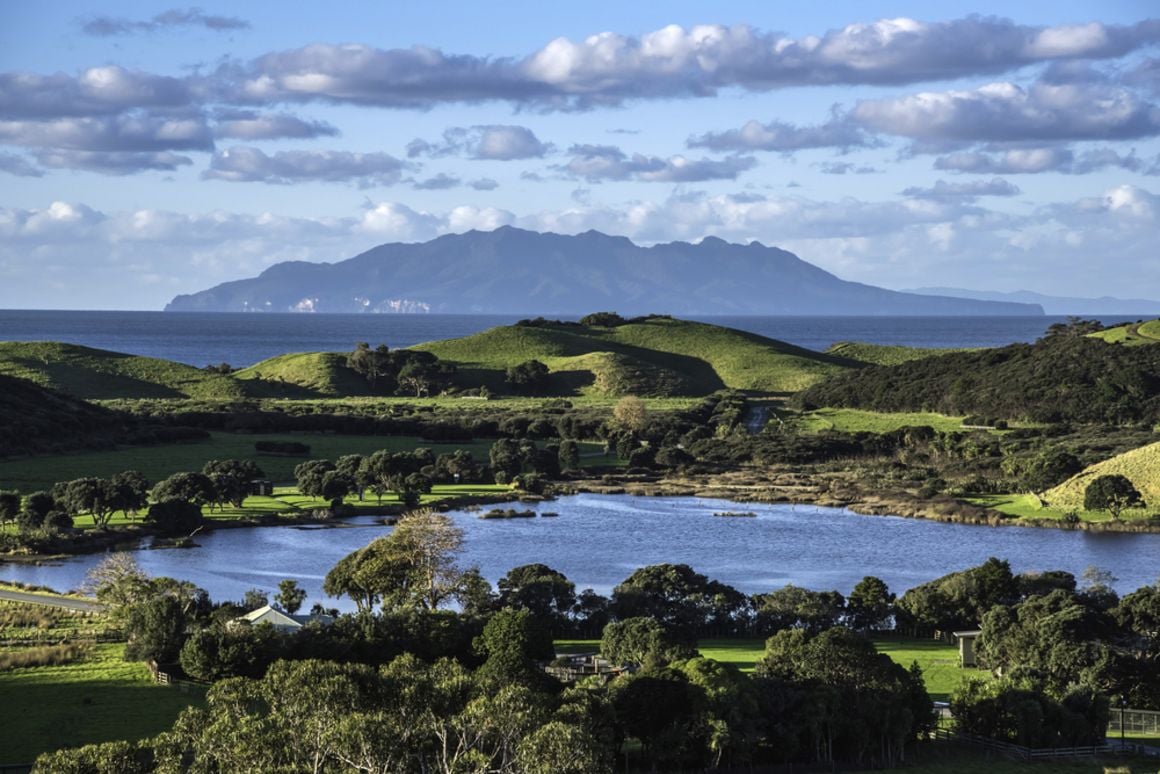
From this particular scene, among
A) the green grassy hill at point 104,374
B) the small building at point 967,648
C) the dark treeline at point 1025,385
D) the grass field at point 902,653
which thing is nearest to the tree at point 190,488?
the grass field at point 902,653

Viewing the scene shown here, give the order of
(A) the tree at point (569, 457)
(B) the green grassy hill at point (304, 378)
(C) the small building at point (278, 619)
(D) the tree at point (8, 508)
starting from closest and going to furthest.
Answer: (C) the small building at point (278, 619), (D) the tree at point (8, 508), (A) the tree at point (569, 457), (B) the green grassy hill at point (304, 378)

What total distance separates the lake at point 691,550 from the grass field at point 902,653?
9.08 m

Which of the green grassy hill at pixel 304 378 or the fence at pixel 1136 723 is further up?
the green grassy hill at pixel 304 378

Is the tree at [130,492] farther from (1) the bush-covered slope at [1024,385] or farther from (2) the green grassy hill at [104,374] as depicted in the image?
(1) the bush-covered slope at [1024,385]

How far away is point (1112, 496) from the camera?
87250 mm

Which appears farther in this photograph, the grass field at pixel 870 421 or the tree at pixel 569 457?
the grass field at pixel 870 421

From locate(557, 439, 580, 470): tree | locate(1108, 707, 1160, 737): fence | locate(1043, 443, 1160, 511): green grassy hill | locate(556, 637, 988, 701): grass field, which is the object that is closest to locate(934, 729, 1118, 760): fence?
locate(1108, 707, 1160, 737): fence

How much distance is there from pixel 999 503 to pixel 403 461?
121ft

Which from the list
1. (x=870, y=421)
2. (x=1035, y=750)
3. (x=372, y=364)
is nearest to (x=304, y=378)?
(x=372, y=364)

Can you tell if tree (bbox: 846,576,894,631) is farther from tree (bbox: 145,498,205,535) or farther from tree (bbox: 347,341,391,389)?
tree (bbox: 347,341,391,389)

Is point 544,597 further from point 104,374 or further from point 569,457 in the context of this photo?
point 104,374

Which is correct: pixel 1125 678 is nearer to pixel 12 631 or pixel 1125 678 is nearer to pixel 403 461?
pixel 12 631

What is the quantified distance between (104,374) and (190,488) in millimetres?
86526

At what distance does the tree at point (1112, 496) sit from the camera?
286 feet
